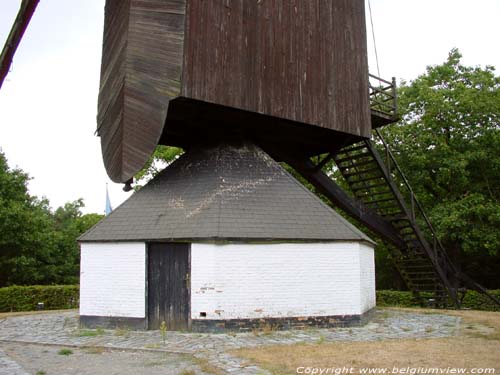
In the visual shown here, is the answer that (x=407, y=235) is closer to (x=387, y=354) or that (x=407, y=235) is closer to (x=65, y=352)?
(x=387, y=354)

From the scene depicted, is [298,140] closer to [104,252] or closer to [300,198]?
[300,198]

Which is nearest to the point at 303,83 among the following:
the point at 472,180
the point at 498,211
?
the point at 498,211

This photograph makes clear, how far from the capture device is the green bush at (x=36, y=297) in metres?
18.9

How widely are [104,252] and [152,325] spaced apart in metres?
2.18

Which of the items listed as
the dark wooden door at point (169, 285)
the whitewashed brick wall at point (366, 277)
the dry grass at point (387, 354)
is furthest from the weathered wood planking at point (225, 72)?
the dry grass at point (387, 354)

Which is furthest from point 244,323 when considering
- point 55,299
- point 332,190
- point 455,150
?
point 455,150

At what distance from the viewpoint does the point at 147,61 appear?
1242 centimetres

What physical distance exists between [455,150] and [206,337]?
15494 mm

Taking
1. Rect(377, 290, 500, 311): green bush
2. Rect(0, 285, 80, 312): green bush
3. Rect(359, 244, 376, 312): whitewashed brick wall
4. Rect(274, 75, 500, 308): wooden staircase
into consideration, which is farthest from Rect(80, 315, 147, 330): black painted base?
Rect(377, 290, 500, 311): green bush

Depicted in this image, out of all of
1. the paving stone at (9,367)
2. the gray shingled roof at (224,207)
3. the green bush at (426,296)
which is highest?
the gray shingled roof at (224,207)

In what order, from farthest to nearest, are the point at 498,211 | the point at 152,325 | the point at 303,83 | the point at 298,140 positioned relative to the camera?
the point at 498,211 < the point at 298,140 < the point at 303,83 < the point at 152,325

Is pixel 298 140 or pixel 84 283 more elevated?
pixel 298 140

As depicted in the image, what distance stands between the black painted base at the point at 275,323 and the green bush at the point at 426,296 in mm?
7198

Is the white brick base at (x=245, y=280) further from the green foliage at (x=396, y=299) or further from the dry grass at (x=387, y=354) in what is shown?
the green foliage at (x=396, y=299)
